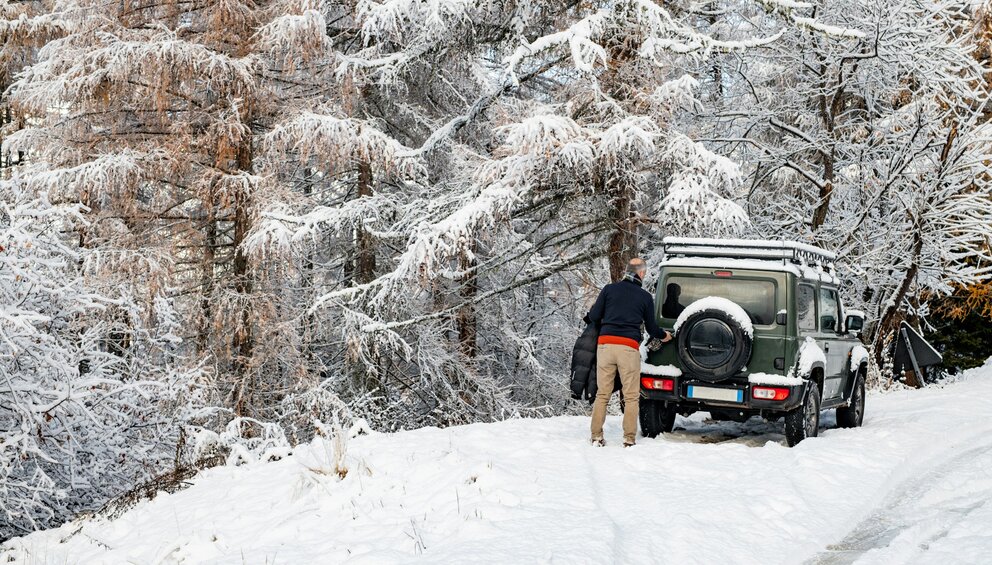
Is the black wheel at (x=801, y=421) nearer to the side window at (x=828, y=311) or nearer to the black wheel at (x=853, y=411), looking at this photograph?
the side window at (x=828, y=311)

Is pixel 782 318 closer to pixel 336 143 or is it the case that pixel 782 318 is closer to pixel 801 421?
pixel 801 421

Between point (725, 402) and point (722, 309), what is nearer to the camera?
point (722, 309)

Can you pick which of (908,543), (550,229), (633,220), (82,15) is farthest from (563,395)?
(908,543)

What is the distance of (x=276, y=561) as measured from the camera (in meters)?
5.36

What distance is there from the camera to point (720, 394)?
30.4ft

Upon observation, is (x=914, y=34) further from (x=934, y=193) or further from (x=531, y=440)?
(x=531, y=440)

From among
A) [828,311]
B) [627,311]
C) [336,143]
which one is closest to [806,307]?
[828,311]

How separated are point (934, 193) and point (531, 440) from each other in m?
11.6

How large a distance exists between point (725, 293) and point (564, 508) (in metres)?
4.12

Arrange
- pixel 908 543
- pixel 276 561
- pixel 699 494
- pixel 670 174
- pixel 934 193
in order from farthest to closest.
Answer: pixel 934 193
pixel 670 174
pixel 699 494
pixel 908 543
pixel 276 561

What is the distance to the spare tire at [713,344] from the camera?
358 inches

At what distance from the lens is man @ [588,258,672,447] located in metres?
9.03

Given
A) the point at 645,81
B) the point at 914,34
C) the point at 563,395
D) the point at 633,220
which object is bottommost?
the point at 563,395

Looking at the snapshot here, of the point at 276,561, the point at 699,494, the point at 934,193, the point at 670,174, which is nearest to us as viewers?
the point at 276,561
